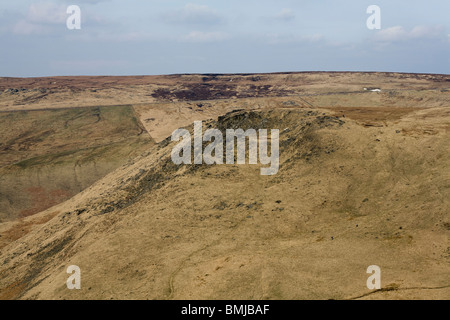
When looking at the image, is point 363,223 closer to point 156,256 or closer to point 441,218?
point 441,218

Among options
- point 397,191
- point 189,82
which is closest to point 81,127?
point 189,82

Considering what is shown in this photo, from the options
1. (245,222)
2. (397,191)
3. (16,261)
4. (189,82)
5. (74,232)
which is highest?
(189,82)
